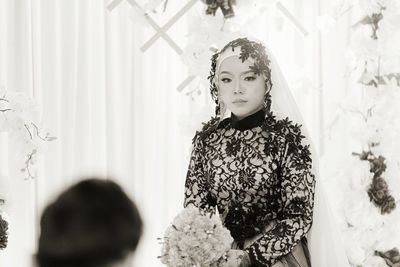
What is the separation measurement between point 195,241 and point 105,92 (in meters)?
2.15

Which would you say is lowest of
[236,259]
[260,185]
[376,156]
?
[236,259]

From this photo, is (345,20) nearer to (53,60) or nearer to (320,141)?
(320,141)

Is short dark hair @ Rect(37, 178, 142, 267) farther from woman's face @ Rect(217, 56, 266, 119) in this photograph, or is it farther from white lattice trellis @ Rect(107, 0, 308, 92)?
white lattice trellis @ Rect(107, 0, 308, 92)

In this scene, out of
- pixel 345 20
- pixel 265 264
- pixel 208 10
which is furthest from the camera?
pixel 345 20

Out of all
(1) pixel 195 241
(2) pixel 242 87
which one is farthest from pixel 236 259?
(2) pixel 242 87

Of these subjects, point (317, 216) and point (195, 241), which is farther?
point (317, 216)

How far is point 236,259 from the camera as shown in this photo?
2586 mm

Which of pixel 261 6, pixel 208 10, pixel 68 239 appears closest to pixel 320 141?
pixel 261 6

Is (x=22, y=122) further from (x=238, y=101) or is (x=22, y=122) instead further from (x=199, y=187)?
(x=238, y=101)

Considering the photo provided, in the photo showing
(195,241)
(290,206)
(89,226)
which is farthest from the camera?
(290,206)

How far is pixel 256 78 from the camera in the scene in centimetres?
284

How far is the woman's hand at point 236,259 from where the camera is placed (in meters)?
2.56

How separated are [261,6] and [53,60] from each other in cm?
124

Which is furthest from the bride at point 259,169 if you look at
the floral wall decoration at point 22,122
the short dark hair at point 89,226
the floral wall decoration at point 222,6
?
the short dark hair at point 89,226
